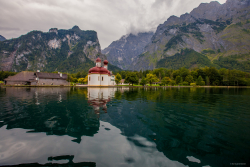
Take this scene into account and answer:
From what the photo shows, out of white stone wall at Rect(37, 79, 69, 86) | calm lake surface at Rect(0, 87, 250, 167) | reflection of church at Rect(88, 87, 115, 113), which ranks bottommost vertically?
calm lake surface at Rect(0, 87, 250, 167)

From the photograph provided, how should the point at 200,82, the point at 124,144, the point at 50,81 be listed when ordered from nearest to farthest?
the point at 124,144, the point at 50,81, the point at 200,82

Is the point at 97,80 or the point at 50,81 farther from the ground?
the point at 97,80

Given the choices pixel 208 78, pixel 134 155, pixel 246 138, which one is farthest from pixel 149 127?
pixel 208 78

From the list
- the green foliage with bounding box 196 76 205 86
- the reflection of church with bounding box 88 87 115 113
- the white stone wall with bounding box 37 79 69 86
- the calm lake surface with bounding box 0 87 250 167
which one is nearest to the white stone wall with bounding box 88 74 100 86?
the white stone wall with bounding box 37 79 69 86

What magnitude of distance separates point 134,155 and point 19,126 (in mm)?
6814

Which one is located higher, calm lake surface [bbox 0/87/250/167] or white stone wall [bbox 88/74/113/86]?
white stone wall [bbox 88/74/113/86]

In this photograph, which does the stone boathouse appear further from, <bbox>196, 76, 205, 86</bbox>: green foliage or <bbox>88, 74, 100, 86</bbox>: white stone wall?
<bbox>196, 76, 205, 86</bbox>: green foliage

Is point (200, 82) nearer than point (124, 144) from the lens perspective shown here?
No

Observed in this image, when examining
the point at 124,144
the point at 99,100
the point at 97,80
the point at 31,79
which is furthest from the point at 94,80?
the point at 124,144

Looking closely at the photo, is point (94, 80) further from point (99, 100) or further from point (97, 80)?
point (99, 100)

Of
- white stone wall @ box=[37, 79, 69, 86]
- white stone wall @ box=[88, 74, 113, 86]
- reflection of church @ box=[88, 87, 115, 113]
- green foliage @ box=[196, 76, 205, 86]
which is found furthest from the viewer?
green foliage @ box=[196, 76, 205, 86]

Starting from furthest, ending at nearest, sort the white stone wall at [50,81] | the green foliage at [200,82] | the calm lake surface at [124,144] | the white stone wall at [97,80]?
the green foliage at [200,82] → the white stone wall at [50,81] → the white stone wall at [97,80] → the calm lake surface at [124,144]

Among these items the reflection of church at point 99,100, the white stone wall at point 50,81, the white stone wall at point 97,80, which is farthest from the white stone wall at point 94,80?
the reflection of church at point 99,100

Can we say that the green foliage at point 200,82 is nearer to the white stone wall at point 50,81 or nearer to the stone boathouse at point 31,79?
the white stone wall at point 50,81
